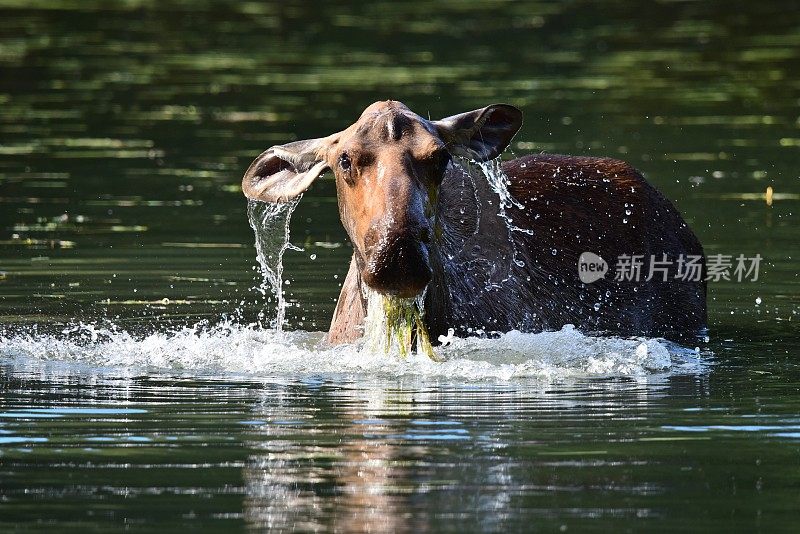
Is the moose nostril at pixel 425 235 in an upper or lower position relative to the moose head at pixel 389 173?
lower

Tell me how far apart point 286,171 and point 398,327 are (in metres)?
1.26

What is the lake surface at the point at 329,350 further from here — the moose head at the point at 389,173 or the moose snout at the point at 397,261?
the moose head at the point at 389,173

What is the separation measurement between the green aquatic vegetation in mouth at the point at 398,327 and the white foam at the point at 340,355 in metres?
0.06

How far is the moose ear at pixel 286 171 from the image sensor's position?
11.1 meters

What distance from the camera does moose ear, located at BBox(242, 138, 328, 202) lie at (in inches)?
439

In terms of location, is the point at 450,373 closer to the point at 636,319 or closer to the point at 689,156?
the point at 636,319

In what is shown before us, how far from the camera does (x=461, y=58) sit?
31141 millimetres

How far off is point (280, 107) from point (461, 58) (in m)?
6.17

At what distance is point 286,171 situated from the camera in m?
11.5

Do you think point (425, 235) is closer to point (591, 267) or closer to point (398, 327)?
point (398, 327)

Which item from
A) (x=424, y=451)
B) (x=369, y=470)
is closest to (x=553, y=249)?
(x=424, y=451)

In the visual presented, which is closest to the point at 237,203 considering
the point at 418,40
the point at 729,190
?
the point at 729,190

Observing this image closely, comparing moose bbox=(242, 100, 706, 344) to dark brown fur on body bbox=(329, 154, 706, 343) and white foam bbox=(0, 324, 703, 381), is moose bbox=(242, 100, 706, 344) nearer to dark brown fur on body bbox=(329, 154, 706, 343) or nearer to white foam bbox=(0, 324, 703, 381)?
dark brown fur on body bbox=(329, 154, 706, 343)

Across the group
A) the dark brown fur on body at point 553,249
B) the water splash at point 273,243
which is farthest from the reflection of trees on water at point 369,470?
the water splash at point 273,243
